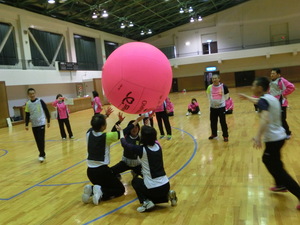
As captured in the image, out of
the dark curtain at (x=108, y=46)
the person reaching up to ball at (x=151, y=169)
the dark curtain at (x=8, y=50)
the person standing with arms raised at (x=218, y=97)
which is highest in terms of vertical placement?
the dark curtain at (x=108, y=46)

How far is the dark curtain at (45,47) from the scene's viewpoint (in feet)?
57.7

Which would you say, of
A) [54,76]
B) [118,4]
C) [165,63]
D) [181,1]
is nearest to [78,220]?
[165,63]

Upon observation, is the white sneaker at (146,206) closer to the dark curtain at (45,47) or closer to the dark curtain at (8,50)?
the dark curtain at (8,50)

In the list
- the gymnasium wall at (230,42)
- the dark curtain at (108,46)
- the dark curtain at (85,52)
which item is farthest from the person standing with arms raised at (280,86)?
the dark curtain at (108,46)

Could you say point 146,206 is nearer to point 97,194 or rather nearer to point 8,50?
point 97,194

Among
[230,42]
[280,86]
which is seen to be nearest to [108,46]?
[230,42]

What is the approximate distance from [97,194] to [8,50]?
15264 mm

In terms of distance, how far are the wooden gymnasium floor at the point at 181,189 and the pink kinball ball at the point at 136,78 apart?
1272 mm

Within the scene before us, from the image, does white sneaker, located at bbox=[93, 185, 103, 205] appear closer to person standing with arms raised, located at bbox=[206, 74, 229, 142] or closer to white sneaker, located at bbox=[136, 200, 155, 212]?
white sneaker, located at bbox=[136, 200, 155, 212]

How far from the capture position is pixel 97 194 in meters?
3.45

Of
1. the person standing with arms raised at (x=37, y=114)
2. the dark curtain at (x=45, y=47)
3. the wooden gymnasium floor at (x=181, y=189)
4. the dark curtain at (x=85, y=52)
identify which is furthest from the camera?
the dark curtain at (x=85, y=52)

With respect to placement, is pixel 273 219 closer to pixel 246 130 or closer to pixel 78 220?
pixel 78 220

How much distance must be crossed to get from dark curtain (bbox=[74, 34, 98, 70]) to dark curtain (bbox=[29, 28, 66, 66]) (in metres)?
1.82

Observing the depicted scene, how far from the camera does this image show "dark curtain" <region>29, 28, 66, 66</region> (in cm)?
1758
